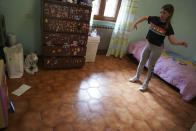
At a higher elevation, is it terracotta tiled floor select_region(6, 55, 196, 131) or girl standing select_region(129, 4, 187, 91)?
girl standing select_region(129, 4, 187, 91)

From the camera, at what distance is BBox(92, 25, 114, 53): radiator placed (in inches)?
129

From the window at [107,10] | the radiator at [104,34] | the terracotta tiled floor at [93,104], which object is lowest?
the terracotta tiled floor at [93,104]

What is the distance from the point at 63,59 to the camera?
2508 mm

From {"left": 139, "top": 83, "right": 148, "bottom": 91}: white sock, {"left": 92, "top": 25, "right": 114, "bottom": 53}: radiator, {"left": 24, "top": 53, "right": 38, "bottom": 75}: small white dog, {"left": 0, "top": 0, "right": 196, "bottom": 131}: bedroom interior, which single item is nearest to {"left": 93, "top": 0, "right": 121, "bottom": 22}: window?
{"left": 0, "top": 0, "right": 196, "bottom": 131}: bedroom interior

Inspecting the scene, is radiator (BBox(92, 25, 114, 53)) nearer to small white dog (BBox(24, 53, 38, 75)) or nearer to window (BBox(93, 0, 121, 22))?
window (BBox(93, 0, 121, 22))

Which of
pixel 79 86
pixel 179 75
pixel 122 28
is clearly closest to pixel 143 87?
pixel 179 75

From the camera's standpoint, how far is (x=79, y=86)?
7.46 ft

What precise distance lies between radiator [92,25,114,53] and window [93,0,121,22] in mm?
204

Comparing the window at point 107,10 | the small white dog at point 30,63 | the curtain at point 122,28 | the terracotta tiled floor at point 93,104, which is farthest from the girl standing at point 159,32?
the small white dog at point 30,63

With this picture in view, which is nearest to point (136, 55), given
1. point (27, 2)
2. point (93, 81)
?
point (93, 81)

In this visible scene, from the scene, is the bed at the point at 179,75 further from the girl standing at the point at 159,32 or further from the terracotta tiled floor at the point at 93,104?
the girl standing at the point at 159,32

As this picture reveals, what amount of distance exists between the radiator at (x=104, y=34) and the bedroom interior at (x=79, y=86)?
0.03 metres

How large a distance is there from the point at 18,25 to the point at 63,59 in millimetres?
969

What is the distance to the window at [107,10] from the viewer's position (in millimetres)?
3118
